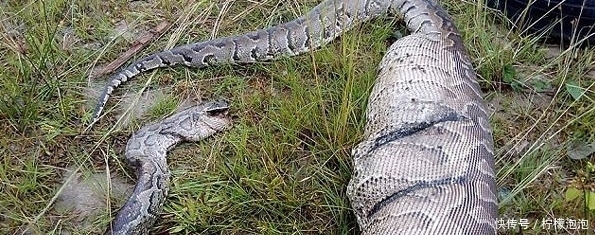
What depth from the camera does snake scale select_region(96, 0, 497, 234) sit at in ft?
11.4

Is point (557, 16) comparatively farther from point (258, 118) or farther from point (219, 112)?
point (219, 112)

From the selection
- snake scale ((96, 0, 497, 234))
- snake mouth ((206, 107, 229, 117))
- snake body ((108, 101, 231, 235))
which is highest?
snake scale ((96, 0, 497, 234))

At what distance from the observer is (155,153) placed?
14.9 ft

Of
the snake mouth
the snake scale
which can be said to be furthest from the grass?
the snake scale

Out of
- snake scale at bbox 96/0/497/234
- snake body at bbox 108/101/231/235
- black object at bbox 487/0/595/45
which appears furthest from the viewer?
black object at bbox 487/0/595/45

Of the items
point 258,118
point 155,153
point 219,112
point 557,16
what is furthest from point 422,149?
point 557,16

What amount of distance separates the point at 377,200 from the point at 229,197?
0.97 meters

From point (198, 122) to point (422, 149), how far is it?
1.68 meters

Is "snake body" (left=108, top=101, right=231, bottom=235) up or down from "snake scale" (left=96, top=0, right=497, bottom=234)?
down

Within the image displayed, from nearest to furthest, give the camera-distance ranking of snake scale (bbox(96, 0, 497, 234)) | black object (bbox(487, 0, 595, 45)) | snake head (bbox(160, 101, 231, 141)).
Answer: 1. snake scale (bbox(96, 0, 497, 234))
2. snake head (bbox(160, 101, 231, 141))
3. black object (bbox(487, 0, 595, 45))

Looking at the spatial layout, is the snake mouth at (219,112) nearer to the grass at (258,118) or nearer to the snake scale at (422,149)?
the grass at (258,118)

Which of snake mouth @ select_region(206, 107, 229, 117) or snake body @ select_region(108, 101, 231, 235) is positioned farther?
snake mouth @ select_region(206, 107, 229, 117)

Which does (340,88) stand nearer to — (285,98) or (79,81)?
(285,98)

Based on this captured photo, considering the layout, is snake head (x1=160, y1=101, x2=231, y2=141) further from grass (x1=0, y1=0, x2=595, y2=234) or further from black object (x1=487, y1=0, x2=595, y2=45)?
black object (x1=487, y1=0, x2=595, y2=45)
